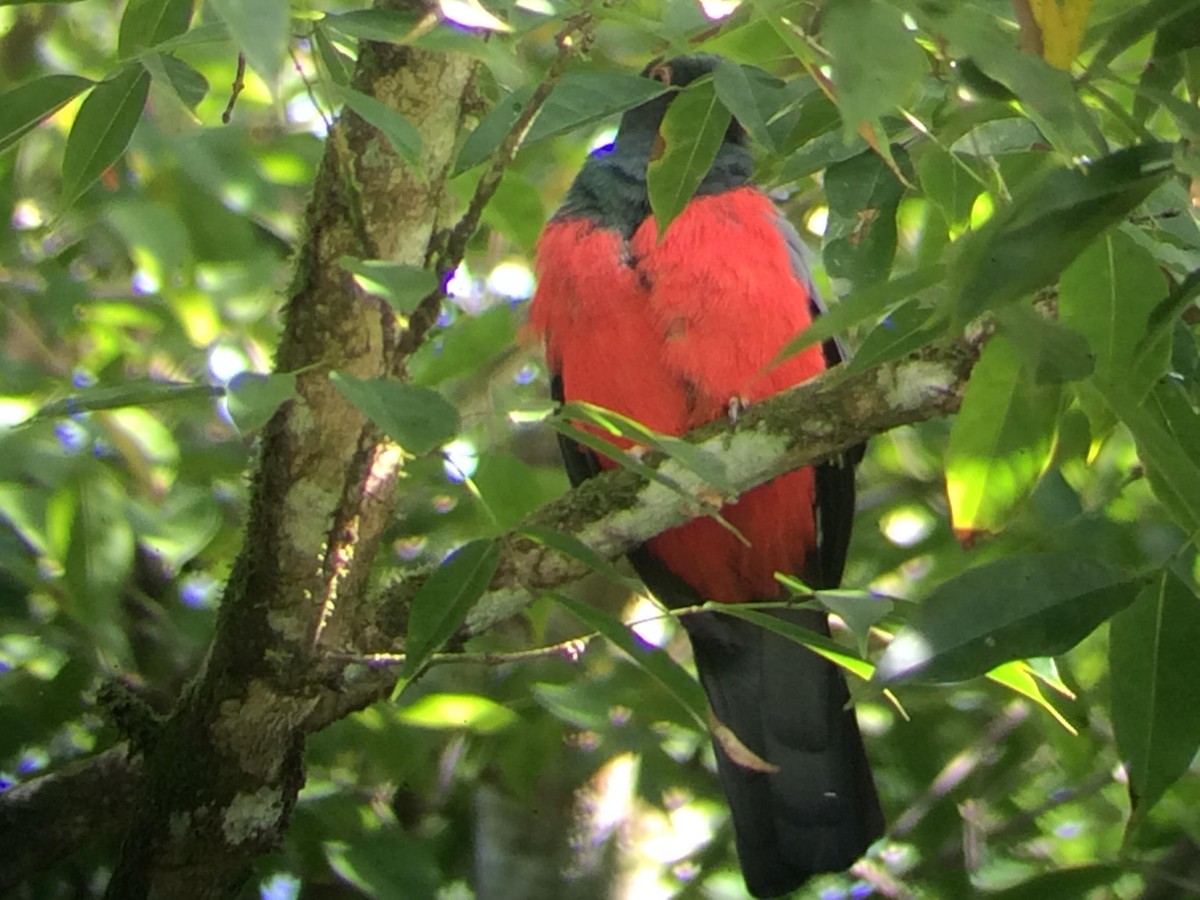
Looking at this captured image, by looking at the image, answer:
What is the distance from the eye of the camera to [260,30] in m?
0.80

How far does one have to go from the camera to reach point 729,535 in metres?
2.75

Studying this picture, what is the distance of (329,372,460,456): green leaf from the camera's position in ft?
3.54

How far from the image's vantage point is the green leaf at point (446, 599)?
123 centimetres

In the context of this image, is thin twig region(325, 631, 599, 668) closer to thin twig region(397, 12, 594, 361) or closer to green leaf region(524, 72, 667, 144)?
thin twig region(397, 12, 594, 361)

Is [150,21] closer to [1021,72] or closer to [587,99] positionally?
[587,99]

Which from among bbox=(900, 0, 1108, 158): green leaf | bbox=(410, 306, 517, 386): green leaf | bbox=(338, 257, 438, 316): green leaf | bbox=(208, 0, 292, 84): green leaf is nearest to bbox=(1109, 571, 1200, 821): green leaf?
bbox=(900, 0, 1108, 158): green leaf

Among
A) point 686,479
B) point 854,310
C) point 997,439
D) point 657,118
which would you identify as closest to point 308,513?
point 686,479

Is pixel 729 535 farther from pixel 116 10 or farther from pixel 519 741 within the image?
pixel 116 10

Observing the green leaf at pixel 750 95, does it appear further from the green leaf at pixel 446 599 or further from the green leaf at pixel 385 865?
the green leaf at pixel 385 865

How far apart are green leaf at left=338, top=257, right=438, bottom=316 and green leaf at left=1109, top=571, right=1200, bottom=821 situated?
22.9 inches

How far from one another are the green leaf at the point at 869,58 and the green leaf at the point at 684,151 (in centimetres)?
36

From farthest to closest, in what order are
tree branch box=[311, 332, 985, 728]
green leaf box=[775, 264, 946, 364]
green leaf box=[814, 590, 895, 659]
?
tree branch box=[311, 332, 985, 728] < green leaf box=[814, 590, 895, 659] < green leaf box=[775, 264, 946, 364]

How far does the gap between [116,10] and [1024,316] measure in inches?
109

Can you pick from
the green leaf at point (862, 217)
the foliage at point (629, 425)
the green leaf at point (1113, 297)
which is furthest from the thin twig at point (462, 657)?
the green leaf at point (1113, 297)
